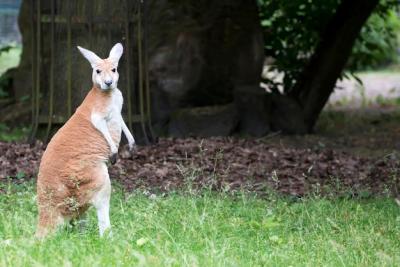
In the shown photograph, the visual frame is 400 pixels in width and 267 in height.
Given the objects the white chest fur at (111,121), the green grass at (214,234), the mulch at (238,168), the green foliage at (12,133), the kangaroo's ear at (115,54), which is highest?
the kangaroo's ear at (115,54)

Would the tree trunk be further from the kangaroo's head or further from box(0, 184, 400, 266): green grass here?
the kangaroo's head

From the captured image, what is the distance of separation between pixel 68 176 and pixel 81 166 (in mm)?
105

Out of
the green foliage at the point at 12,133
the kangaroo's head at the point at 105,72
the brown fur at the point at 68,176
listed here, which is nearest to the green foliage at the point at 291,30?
the green foliage at the point at 12,133

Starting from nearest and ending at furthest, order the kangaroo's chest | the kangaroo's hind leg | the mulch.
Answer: the kangaroo's hind leg
the kangaroo's chest
the mulch

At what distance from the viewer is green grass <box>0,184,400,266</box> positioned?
5.34 metres

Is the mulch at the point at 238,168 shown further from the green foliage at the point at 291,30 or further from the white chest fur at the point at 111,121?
the green foliage at the point at 291,30

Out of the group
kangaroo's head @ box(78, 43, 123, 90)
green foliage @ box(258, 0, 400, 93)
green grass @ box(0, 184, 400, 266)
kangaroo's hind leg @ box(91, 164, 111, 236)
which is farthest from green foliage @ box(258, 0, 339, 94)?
kangaroo's hind leg @ box(91, 164, 111, 236)

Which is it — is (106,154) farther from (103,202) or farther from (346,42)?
(346,42)

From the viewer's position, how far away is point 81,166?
19.7 feet

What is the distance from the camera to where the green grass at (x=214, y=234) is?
5.34m

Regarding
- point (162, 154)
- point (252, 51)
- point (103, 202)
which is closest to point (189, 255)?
point (103, 202)

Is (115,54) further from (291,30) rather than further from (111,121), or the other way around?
(291,30)

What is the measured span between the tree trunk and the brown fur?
252 inches

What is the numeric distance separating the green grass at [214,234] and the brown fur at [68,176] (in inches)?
5.2
